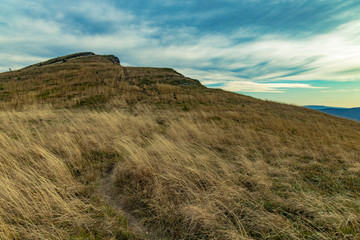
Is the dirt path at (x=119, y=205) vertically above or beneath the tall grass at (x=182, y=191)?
beneath

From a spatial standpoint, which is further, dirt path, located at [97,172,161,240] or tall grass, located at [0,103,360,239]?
dirt path, located at [97,172,161,240]

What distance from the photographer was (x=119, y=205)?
2.95m

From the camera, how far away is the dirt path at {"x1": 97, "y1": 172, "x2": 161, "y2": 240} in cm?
238

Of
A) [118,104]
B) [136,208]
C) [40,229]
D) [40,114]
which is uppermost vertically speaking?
[118,104]

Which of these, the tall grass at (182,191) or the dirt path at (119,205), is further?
the dirt path at (119,205)

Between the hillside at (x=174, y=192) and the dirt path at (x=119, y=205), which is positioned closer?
the hillside at (x=174, y=192)

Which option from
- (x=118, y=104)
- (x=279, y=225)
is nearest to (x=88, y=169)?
(x=279, y=225)

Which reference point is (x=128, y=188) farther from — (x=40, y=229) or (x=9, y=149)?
(x=9, y=149)

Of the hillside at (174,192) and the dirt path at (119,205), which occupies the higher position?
the hillside at (174,192)

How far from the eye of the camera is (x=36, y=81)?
71.2ft

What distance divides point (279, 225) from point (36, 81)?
2978 cm

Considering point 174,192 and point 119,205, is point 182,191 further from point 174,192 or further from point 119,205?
point 119,205

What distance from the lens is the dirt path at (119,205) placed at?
2375 mm

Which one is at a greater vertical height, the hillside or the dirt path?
the hillside
